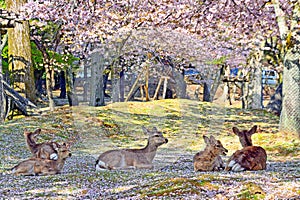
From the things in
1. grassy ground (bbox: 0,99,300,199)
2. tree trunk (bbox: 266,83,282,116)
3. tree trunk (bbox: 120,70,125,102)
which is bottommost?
grassy ground (bbox: 0,99,300,199)

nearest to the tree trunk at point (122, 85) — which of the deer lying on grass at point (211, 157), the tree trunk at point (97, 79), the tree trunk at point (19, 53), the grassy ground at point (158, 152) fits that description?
the tree trunk at point (97, 79)

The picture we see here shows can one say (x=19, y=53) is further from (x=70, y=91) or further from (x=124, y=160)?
(x=124, y=160)

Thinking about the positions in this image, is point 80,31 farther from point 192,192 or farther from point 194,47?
point 192,192

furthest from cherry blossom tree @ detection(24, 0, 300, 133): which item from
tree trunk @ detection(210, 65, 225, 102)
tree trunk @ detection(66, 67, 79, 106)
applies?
tree trunk @ detection(210, 65, 225, 102)

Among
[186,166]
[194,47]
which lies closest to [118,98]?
[194,47]

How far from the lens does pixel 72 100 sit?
62.8 feet

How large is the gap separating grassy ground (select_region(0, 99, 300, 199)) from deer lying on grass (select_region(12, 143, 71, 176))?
0.16 meters

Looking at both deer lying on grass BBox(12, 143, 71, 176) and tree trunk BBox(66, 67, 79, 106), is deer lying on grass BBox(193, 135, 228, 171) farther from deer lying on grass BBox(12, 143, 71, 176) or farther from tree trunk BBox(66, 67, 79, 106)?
tree trunk BBox(66, 67, 79, 106)

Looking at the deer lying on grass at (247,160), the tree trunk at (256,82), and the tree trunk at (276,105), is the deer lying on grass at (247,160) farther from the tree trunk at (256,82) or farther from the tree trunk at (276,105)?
the tree trunk at (256,82)

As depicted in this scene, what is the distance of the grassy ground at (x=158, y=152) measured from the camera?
4.23 metres

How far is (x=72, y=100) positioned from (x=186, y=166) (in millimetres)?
12405

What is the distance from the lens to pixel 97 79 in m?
16.9

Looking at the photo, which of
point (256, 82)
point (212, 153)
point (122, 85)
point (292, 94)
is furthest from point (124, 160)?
point (256, 82)

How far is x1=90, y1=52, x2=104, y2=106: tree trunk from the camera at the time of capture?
16.6 meters
